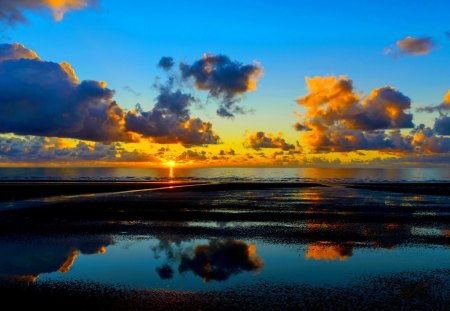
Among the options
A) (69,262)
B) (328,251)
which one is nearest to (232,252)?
(328,251)

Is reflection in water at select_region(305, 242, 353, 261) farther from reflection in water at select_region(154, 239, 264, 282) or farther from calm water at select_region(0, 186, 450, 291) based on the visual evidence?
reflection in water at select_region(154, 239, 264, 282)

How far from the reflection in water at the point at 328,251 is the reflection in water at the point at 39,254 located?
8938 millimetres

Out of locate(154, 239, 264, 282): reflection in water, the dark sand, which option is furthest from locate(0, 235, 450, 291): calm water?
the dark sand

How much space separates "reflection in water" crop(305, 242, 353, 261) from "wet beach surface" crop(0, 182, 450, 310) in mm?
43

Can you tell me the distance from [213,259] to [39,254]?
7.21 metres

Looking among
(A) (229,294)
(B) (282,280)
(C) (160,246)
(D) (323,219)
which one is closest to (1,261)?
(C) (160,246)

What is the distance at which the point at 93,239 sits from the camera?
67.7ft

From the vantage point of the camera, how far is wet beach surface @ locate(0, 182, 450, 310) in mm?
11438

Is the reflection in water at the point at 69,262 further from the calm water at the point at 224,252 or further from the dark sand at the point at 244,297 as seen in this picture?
the dark sand at the point at 244,297

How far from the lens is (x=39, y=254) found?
55.7ft

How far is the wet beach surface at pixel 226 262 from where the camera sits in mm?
11438

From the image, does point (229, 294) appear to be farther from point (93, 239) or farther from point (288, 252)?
point (93, 239)

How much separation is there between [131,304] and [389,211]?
91.0ft

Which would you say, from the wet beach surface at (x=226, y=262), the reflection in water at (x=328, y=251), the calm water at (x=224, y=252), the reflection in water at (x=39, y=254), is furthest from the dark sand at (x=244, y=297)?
the reflection in water at (x=328, y=251)
